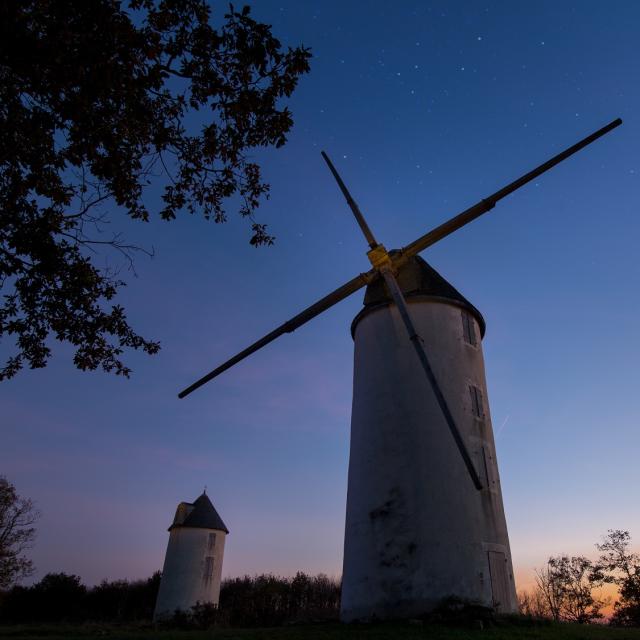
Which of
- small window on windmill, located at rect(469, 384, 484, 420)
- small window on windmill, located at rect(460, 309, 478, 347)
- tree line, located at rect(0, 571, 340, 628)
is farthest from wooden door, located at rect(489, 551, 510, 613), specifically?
tree line, located at rect(0, 571, 340, 628)

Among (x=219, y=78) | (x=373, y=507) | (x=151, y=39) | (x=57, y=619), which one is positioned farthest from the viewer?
(x=57, y=619)

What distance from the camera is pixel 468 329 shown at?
17.0 m

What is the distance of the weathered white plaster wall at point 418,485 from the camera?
12.8 m

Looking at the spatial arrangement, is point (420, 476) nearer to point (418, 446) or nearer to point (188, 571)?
point (418, 446)

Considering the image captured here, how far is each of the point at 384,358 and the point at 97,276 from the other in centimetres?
971

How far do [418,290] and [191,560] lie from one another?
27.1m

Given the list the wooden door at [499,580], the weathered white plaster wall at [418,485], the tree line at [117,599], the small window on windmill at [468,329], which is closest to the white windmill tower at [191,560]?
the tree line at [117,599]

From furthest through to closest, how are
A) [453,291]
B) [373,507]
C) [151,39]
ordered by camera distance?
[453,291], [373,507], [151,39]

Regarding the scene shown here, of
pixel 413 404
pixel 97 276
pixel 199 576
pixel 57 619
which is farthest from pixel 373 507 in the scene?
pixel 57 619

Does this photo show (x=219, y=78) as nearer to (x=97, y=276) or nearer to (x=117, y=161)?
(x=117, y=161)

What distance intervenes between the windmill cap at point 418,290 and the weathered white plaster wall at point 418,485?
0.25 m

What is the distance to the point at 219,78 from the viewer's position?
308 inches

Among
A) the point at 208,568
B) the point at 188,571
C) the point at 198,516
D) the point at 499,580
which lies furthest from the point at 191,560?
the point at 499,580

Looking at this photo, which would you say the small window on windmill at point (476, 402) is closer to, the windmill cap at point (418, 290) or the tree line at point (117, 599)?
the windmill cap at point (418, 290)
